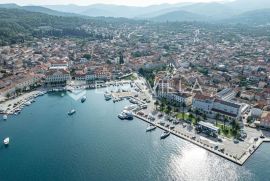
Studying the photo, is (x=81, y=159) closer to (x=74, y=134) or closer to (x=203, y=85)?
(x=74, y=134)

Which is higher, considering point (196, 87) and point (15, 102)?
point (196, 87)

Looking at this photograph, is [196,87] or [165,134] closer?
[165,134]

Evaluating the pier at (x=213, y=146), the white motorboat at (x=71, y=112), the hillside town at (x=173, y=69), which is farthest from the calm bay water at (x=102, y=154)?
the hillside town at (x=173, y=69)

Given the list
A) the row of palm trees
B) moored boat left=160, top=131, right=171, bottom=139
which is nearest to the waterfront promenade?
the row of palm trees

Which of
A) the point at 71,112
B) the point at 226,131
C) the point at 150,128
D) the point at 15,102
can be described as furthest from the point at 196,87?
the point at 15,102

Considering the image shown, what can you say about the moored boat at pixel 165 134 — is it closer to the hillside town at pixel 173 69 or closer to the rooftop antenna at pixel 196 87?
the hillside town at pixel 173 69

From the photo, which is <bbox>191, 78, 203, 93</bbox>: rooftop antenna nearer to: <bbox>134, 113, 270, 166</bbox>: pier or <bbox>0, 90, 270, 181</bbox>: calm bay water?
<bbox>134, 113, 270, 166</bbox>: pier

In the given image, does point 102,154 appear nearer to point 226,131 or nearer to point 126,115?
point 126,115

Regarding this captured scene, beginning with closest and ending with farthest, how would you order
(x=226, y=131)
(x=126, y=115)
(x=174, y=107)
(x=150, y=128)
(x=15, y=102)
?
(x=226, y=131), (x=150, y=128), (x=126, y=115), (x=174, y=107), (x=15, y=102)
